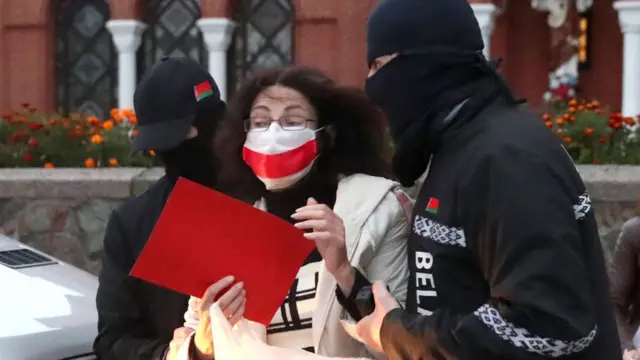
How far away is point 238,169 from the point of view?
8.86 ft

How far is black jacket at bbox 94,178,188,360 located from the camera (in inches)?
111

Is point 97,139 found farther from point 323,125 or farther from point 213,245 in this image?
point 213,245

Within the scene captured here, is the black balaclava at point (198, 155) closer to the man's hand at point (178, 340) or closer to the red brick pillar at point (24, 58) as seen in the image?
the man's hand at point (178, 340)

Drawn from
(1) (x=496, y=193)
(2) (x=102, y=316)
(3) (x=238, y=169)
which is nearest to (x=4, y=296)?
(2) (x=102, y=316)

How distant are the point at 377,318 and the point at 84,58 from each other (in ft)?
32.9

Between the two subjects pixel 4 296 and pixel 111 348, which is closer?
A: pixel 111 348

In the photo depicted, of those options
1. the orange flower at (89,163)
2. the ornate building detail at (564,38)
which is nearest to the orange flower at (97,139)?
the orange flower at (89,163)

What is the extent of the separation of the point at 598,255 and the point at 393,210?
753mm

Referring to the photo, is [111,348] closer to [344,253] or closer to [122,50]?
[344,253]

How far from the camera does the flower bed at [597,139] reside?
6.24 metres

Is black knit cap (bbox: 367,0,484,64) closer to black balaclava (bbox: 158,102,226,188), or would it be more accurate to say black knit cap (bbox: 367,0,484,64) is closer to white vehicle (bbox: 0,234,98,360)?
black balaclava (bbox: 158,102,226,188)

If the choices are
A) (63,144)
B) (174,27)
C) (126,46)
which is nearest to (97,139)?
(63,144)

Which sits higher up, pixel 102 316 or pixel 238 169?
pixel 238 169

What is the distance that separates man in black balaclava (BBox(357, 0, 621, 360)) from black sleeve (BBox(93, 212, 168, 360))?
43.8 inches
